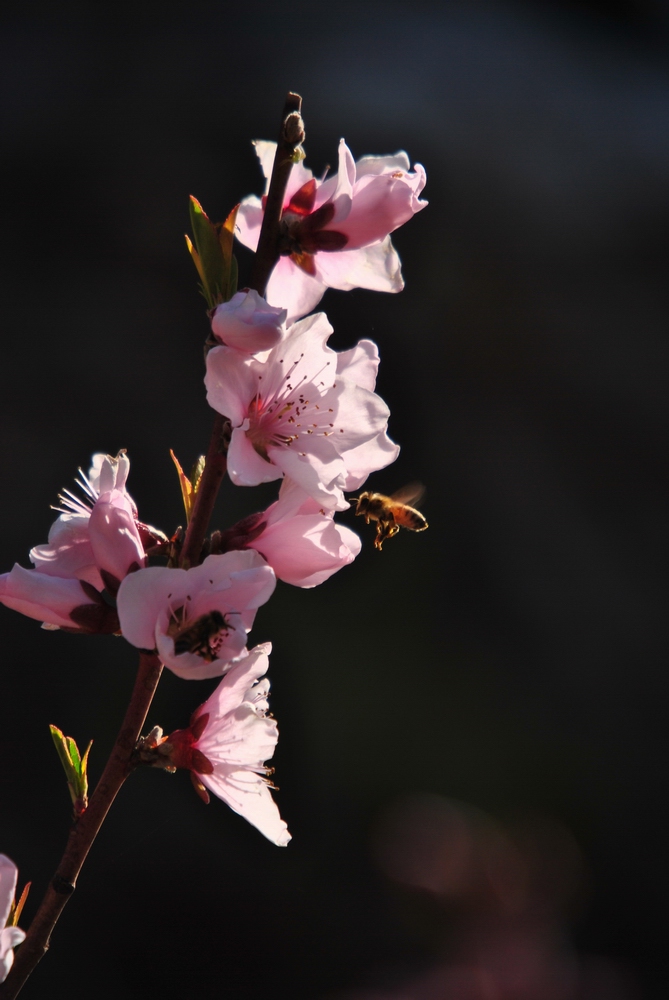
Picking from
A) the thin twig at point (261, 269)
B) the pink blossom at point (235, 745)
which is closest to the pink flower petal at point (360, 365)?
the thin twig at point (261, 269)

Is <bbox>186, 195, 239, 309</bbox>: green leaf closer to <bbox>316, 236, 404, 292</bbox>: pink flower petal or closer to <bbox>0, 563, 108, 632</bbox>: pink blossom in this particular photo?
<bbox>316, 236, 404, 292</bbox>: pink flower petal

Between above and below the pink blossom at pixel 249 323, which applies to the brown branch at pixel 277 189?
above

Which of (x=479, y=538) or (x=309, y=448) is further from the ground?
(x=309, y=448)

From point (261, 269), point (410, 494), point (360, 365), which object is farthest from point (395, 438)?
point (261, 269)

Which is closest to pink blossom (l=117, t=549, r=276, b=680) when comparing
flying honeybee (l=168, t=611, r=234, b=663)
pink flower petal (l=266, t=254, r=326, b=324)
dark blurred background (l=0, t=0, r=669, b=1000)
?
flying honeybee (l=168, t=611, r=234, b=663)

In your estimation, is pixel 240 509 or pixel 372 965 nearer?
pixel 372 965

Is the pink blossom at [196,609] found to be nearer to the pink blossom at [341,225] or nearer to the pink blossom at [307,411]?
the pink blossom at [307,411]

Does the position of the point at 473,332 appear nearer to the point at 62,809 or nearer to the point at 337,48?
the point at 337,48

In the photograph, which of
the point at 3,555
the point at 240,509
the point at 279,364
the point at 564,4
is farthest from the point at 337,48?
the point at 279,364
